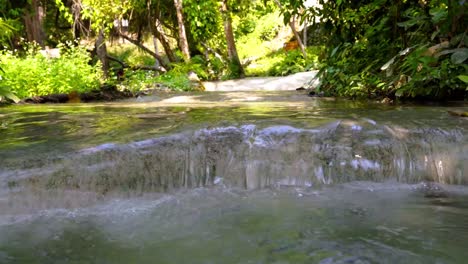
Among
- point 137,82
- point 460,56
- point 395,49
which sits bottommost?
point 137,82

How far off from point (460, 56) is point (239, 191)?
9.80 feet

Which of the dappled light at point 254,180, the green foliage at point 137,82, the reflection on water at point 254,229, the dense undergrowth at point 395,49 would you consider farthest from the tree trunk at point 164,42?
the reflection on water at point 254,229

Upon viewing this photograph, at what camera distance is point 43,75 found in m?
7.28

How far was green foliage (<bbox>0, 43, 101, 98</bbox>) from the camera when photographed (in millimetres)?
7020

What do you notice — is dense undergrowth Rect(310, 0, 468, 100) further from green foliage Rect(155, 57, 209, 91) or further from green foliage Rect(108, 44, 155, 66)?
green foliage Rect(108, 44, 155, 66)

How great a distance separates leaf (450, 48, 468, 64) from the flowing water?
1.08m

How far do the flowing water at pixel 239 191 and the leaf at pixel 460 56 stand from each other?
1084mm

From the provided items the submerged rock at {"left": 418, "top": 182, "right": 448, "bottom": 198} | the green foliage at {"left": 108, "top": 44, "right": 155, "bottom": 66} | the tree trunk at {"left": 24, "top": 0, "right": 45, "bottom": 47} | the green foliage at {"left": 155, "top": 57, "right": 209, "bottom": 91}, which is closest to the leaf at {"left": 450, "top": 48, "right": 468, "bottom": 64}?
the submerged rock at {"left": 418, "top": 182, "right": 448, "bottom": 198}

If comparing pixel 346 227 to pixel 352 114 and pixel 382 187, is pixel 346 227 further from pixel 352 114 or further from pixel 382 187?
pixel 352 114

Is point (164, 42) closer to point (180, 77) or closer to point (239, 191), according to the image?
point (180, 77)

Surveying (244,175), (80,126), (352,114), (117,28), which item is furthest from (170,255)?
(117,28)

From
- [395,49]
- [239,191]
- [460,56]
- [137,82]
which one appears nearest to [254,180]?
[239,191]

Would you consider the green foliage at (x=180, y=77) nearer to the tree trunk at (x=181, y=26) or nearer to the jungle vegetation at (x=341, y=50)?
the jungle vegetation at (x=341, y=50)

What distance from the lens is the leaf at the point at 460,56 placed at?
449 centimetres
